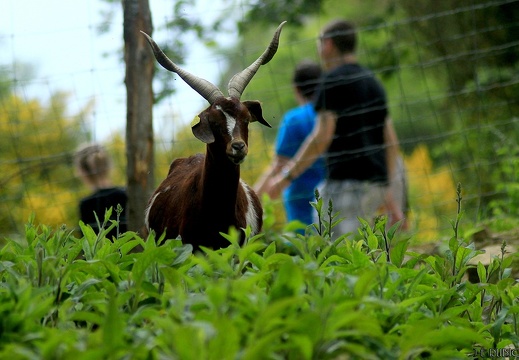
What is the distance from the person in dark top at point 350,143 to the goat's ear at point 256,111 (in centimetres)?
201

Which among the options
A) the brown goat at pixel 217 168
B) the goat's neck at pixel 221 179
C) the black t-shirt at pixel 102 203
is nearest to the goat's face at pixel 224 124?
the brown goat at pixel 217 168

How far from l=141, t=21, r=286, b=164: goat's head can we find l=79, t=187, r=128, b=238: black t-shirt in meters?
1.71

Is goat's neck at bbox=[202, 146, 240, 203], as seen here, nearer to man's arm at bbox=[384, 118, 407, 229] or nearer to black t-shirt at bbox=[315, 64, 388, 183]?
black t-shirt at bbox=[315, 64, 388, 183]

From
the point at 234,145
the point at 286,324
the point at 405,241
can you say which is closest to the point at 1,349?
the point at 286,324

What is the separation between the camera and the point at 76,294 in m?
3.19

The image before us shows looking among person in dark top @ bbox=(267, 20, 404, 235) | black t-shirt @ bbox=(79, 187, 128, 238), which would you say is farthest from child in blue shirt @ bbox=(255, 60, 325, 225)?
black t-shirt @ bbox=(79, 187, 128, 238)

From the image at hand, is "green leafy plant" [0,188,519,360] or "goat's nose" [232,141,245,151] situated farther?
"goat's nose" [232,141,245,151]

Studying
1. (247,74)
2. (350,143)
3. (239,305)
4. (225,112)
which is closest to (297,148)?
(350,143)

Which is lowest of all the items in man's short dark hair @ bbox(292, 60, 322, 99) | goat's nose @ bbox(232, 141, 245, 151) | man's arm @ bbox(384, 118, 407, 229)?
man's arm @ bbox(384, 118, 407, 229)

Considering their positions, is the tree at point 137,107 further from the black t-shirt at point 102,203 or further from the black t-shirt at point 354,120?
the black t-shirt at point 354,120

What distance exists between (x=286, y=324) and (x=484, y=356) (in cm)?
124

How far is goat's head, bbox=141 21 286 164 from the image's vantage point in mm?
6012

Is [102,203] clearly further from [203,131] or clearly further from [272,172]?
[203,131]

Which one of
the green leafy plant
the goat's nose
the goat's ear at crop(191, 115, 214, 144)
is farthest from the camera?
the goat's ear at crop(191, 115, 214, 144)
